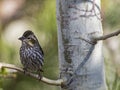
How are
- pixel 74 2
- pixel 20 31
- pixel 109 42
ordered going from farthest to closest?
pixel 20 31 → pixel 109 42 → pixel 74 2

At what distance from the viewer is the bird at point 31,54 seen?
66.3 inches

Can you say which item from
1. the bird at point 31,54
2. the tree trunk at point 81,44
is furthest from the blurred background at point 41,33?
the tree trunk at point 81,44

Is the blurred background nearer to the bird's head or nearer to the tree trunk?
the bird's head

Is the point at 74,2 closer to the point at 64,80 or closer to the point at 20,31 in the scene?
the point at 64,80

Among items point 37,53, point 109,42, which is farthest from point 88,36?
point 109,42

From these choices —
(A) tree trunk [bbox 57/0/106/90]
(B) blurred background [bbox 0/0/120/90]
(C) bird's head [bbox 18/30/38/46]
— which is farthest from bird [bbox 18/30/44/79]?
(A) tree trunk [bbox 57/0/106/90]

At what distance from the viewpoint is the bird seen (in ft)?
5.53

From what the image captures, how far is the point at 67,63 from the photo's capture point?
1.32 meters

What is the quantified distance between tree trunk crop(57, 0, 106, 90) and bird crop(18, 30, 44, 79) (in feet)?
1.19

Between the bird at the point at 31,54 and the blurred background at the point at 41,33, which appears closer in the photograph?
the bird at the point at 31,54

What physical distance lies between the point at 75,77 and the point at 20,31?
1.84m

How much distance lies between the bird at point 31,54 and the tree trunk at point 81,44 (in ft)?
1.19

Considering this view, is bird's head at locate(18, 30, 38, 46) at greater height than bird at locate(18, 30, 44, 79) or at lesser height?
greater

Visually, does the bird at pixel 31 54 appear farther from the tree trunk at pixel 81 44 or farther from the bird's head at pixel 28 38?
the tree trunk at pixel 81 44
